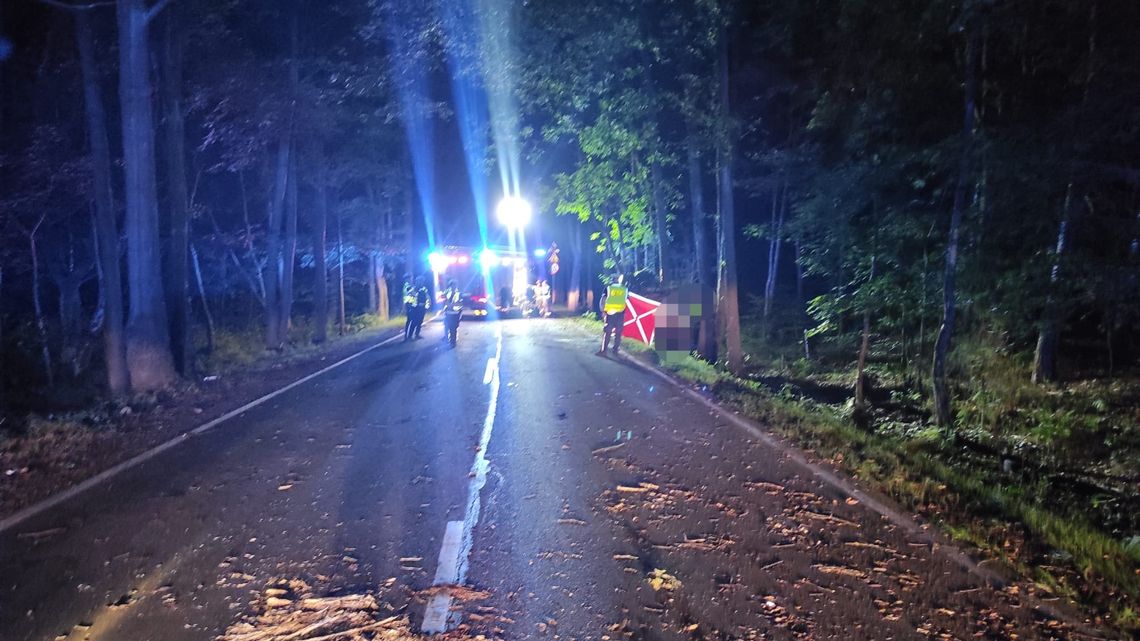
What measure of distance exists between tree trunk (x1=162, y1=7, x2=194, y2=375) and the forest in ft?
0.18

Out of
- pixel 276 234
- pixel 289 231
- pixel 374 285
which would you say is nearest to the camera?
pixel 276 234

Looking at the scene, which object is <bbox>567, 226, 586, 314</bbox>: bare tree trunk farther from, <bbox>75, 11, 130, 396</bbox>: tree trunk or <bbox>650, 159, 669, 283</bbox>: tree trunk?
<bbox>75, 11, 130, 396</bbox>: tree trunk

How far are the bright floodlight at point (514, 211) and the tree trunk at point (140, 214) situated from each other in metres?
24.7

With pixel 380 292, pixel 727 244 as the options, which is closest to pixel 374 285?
A: pixel 380 292

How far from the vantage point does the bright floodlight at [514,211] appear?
129 ft

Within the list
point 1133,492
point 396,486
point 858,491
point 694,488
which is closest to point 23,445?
point 396,486

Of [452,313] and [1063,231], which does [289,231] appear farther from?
[1063,231]

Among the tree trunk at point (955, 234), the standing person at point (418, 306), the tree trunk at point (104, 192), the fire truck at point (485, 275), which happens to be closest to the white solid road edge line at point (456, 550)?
the tree trunk at point (955, 234)

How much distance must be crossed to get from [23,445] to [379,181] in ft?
95.8

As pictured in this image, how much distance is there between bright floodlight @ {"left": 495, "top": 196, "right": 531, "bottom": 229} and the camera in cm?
3925

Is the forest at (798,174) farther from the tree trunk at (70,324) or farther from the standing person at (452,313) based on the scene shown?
the standing person at (452,313)

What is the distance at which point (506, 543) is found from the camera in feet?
19.7

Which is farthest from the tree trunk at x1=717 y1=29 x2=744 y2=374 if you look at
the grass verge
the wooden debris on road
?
the wooden debris on road

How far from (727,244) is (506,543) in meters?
12.7
